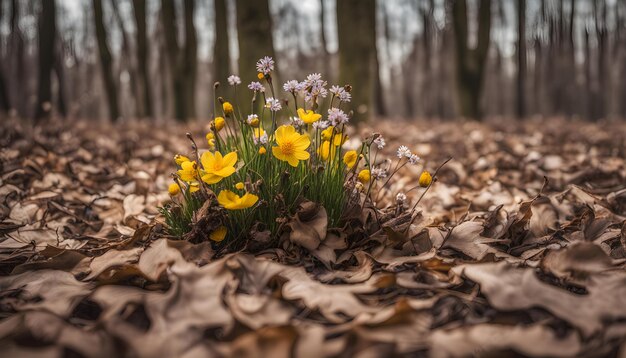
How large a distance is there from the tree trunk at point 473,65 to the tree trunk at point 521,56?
271 cm

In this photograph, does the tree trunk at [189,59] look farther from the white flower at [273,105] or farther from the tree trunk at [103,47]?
the white flower at [273,105]

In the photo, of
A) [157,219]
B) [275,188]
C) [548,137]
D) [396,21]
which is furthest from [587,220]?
[396,21]

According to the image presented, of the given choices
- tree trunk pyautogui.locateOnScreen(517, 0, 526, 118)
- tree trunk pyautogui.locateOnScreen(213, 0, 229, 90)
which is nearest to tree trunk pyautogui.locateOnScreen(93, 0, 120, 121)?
tree trunk pyautogui.locateOnScreen(213, 0, 229, 90)

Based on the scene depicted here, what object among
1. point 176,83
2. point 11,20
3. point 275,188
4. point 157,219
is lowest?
point 157,219

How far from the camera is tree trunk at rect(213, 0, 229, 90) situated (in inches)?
367

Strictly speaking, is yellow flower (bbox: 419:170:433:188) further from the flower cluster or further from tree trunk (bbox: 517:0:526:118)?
tree trunk (bbox: 517:0:526:118)

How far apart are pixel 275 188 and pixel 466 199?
1.15 m

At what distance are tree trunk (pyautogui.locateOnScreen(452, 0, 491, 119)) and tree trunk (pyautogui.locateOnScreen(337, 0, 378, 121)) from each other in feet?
12.6

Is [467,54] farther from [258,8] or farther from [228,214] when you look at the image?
[228,214]

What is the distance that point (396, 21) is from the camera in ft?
94.4

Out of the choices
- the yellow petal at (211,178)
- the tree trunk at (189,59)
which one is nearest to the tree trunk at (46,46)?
the tree trunk at (189,59)

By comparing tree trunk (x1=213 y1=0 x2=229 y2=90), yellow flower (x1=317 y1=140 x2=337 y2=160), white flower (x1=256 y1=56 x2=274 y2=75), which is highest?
tree trunk (x1=213 y1=0 x2=229 y2=90)

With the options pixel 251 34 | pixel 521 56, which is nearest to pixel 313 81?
pixel 251 34

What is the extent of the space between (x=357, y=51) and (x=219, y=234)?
456cm
